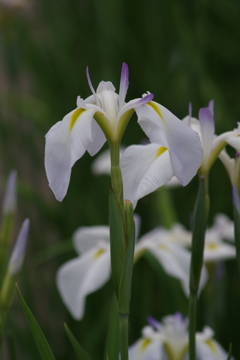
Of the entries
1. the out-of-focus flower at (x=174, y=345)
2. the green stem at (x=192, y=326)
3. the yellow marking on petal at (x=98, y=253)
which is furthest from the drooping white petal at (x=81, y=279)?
the green stem at (x=192, y=326)

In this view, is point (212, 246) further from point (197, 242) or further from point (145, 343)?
point (197, 242)

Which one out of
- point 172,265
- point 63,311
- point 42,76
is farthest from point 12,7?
point 172,265

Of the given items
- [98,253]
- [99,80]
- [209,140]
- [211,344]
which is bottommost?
[211,344]

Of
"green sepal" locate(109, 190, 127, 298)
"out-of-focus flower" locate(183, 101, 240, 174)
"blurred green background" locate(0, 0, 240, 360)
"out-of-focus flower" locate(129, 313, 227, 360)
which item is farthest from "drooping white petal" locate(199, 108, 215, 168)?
"blurred green background" locate(0, 0, 240, 360)

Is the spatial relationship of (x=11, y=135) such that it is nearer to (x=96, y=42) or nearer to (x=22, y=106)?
(x=22, y=106)

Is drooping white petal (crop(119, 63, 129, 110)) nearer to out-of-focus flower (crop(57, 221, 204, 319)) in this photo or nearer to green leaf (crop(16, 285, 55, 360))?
green leaf (crop(16, 285, 55, 360))

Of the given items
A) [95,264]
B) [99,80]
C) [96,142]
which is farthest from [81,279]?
[99,80]
